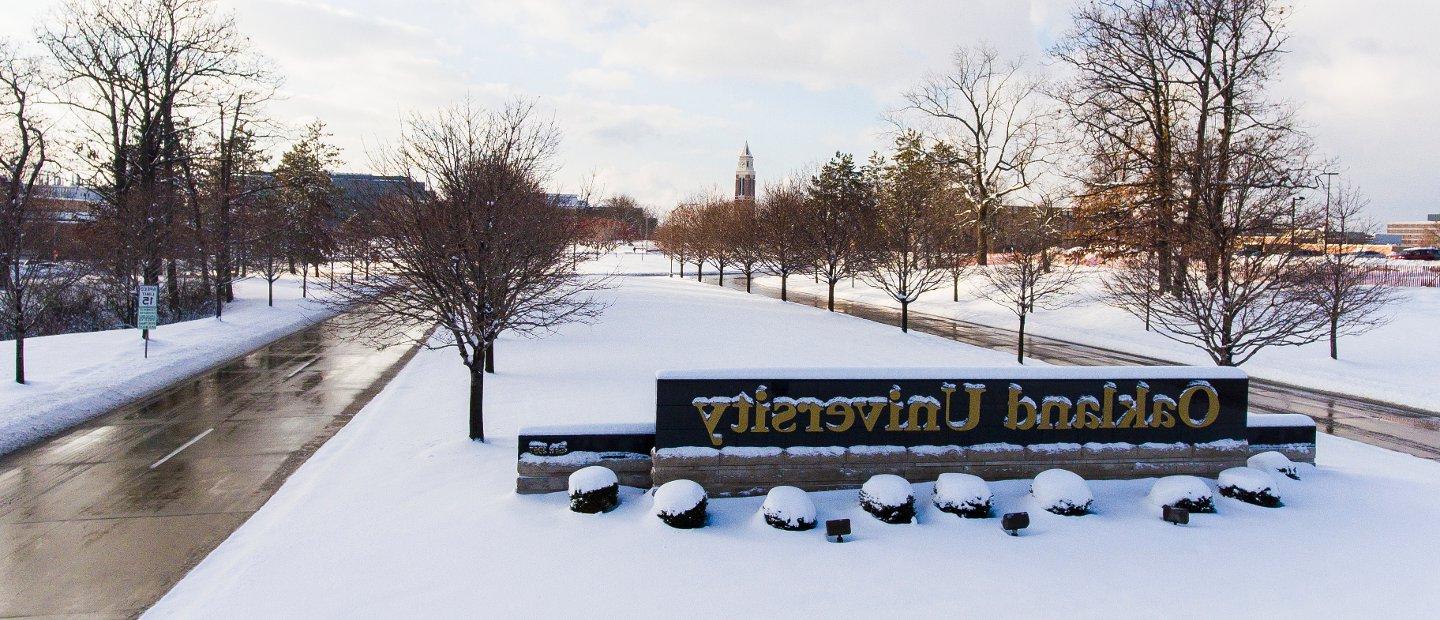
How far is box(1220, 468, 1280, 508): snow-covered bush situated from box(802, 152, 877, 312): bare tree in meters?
26.1

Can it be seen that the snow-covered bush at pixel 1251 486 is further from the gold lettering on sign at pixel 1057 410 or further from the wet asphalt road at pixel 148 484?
the wet asphalt road at pixel 148 484

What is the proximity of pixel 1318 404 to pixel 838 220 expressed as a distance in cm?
2968

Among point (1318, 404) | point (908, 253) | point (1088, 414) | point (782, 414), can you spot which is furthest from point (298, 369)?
point (1318, 404)

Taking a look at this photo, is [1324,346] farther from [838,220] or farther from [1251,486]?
[838,220]

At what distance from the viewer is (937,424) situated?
940 centimetres

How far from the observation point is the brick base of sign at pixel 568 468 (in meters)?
9.15

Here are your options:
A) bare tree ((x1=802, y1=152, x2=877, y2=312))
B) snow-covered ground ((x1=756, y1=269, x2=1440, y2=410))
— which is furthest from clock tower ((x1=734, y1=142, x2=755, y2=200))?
snow-covered ground ((x1=756, y1=269, x2=1440, y2=410))

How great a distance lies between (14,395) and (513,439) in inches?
438

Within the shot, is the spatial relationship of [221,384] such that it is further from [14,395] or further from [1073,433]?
[1073,433]

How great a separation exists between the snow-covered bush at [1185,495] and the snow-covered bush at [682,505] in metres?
5.56

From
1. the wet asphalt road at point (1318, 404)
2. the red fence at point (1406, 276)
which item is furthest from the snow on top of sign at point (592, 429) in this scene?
the red fence at point (1406, 276)

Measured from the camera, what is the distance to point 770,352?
21.8 metres

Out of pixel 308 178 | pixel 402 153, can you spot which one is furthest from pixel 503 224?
pixel 308 178

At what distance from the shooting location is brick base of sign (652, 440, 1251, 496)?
904cm
